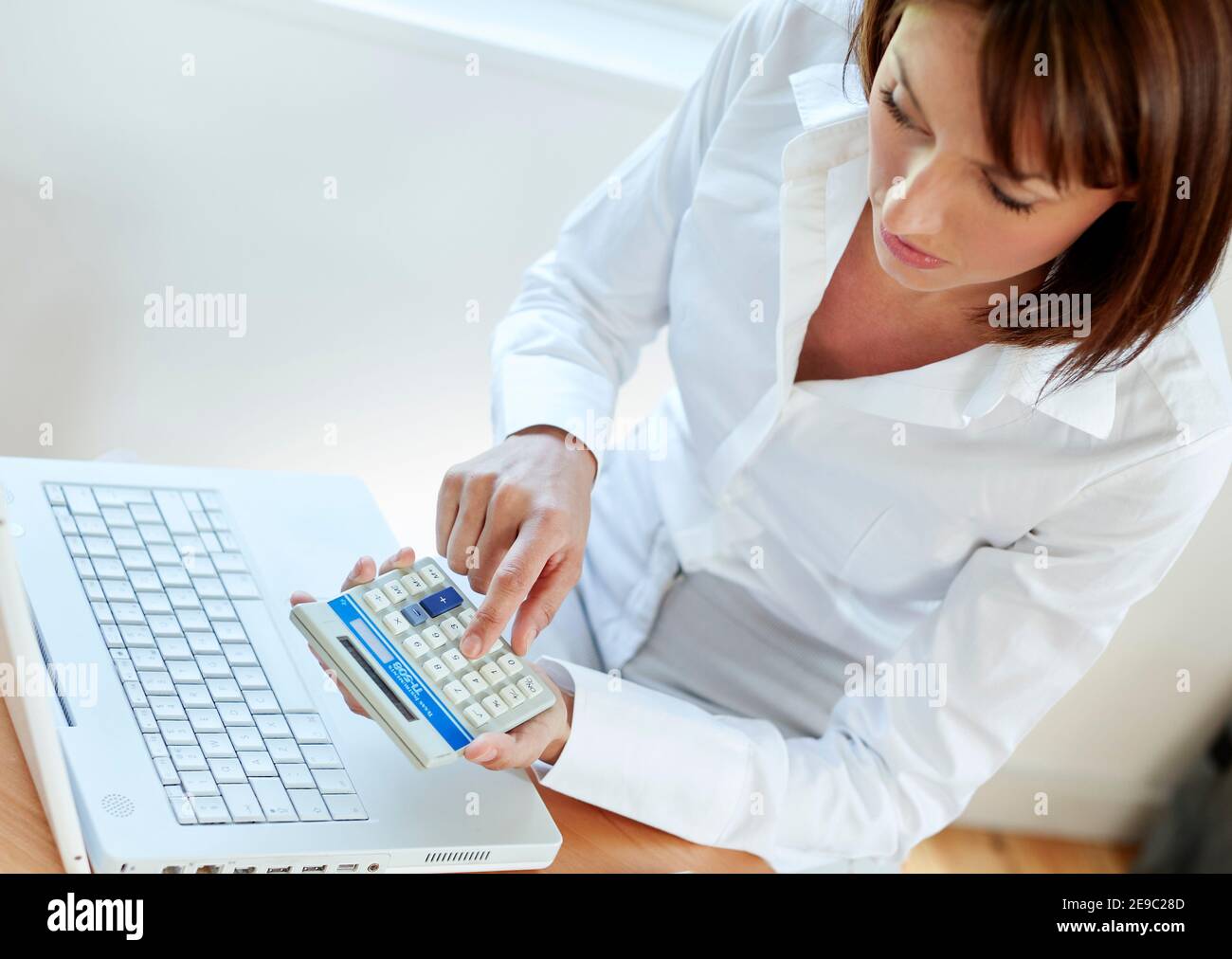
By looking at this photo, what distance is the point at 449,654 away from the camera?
649mm

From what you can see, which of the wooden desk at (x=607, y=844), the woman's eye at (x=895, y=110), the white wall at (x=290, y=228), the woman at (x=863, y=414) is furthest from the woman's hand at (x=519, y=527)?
the white wall at (x=290, y=228)

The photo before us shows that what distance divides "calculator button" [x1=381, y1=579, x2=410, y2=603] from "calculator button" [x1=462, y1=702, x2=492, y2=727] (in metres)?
0.08

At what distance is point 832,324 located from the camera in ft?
2.82

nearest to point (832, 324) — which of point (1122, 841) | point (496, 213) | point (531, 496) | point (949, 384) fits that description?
point (949, 384)

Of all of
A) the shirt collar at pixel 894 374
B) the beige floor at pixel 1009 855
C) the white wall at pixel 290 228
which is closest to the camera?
the shirt collar at pixel 894 374

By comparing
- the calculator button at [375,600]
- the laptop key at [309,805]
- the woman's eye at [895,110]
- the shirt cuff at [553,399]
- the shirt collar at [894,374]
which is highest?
the woman's eye at [895,110]

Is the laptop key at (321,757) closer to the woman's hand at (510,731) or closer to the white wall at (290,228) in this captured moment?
the woman's hand at (510,731)

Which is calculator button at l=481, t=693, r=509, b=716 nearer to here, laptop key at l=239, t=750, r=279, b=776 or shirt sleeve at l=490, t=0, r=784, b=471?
laptop key at l=239, t=750, r=279, b=776

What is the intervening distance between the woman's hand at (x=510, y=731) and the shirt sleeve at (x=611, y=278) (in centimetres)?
21

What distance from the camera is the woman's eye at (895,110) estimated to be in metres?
0.65

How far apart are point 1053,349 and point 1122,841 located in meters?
1.22

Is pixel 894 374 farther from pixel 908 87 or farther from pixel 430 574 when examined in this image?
pixel 430 574
